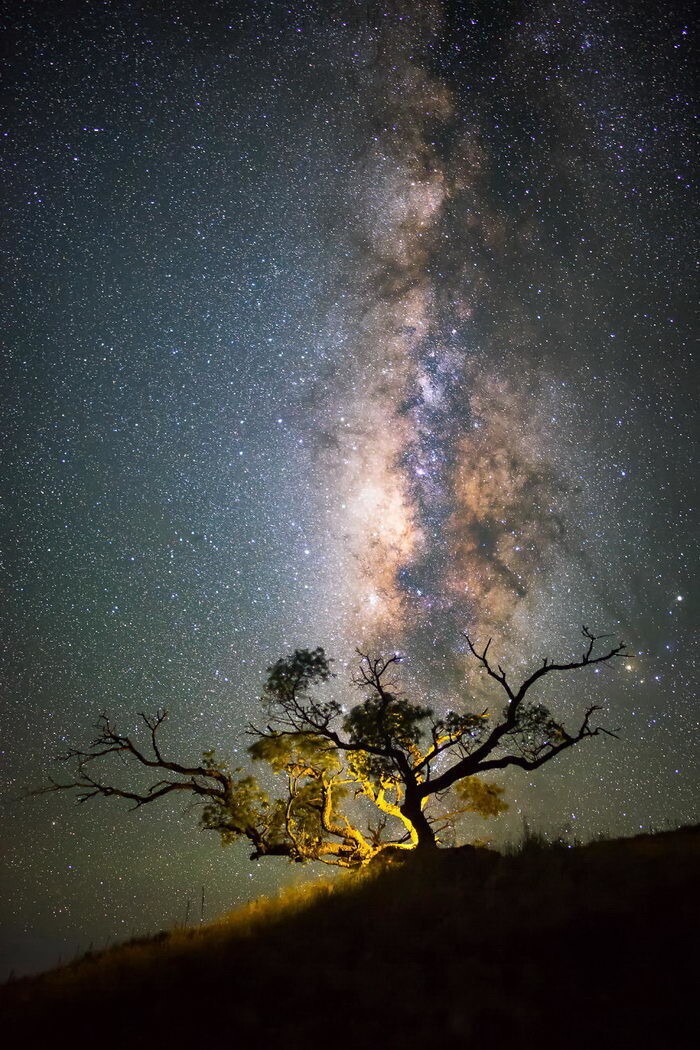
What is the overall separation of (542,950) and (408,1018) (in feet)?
5.48

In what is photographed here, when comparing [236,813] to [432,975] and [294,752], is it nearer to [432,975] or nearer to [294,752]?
[294,752]

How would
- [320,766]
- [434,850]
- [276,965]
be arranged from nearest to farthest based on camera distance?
[276,965], [434,850], [320,766]

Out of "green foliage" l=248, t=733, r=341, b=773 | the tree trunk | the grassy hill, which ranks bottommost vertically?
the grassy hill

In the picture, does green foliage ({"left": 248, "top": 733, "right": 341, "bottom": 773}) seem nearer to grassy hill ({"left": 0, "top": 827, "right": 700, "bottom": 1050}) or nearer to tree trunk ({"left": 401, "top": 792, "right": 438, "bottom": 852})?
tree trunk ({"left": 401, "top": 792, "right": 438, "bottom": 852})

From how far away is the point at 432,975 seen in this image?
552cm

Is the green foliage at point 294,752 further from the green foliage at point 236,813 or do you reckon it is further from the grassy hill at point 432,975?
the grassy hill at point 432,975

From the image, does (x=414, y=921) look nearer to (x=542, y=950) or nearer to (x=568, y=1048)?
(x=542, y=950)

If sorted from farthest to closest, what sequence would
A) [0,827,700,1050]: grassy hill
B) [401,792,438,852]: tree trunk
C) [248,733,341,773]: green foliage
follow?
[248,733,341,773]: green foliage
[401,792,438,852]: tree trunk
[0,827,700,1050]: grassy hill

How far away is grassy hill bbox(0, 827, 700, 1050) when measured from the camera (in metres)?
4.61

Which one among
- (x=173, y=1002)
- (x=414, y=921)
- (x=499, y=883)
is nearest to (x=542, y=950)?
(x=414, y=921)

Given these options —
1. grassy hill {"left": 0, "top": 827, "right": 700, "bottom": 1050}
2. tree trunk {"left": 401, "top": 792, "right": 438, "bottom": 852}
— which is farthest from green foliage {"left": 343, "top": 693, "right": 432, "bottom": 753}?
grassy hill {"left": 0, "top": 827, "right": 700, "bottom": 1050}

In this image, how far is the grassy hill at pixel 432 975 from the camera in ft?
15.1

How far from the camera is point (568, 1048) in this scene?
421 centimetres

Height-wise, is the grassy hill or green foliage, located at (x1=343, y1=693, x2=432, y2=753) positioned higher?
green foliage, located at (x1=343, y1=693, x2=432, y2=753)
